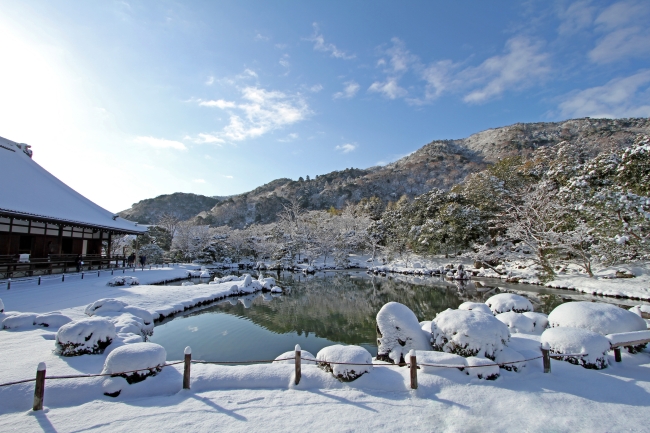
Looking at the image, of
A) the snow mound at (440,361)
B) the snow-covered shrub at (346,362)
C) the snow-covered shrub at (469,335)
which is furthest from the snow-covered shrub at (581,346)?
the snow-covered shrub at (346,362)

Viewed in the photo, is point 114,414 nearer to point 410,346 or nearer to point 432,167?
point 410,346

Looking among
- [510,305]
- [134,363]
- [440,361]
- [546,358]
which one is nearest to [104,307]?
[134,363]

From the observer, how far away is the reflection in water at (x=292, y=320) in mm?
8086

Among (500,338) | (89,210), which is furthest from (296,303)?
(89,210)

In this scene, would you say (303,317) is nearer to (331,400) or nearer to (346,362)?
(346,362)

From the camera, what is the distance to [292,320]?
11.0 metres

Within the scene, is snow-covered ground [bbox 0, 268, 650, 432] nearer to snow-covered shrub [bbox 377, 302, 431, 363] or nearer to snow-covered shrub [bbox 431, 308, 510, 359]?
snow-covered shrub [bbox 431, 308, 510, 359]

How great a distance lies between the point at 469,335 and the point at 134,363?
5.04 meters

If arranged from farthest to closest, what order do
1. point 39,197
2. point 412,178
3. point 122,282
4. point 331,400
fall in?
point 412,178, point 39,197, point 122,282, point 331,400

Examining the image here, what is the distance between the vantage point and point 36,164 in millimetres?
17484

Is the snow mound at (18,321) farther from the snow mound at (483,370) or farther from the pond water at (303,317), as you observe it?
the snow mound at (483,370)

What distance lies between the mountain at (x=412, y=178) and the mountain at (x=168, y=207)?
604 mm

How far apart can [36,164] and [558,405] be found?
24.5m

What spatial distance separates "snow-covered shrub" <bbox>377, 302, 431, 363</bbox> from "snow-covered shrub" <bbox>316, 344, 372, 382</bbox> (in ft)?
3.29
